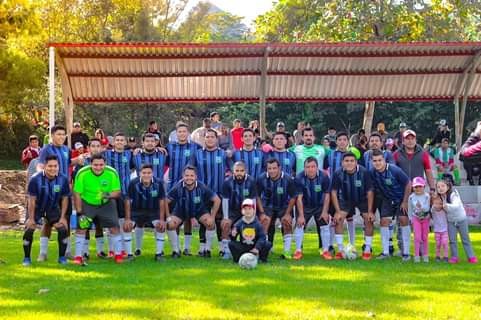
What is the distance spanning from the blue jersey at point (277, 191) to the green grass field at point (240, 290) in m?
0.99

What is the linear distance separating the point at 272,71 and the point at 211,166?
5.64m

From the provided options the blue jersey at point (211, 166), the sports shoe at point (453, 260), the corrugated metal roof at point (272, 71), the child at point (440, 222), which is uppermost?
the corrugated metal roof at point (272, 71)

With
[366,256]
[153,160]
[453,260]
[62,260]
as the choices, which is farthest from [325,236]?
[62,260]

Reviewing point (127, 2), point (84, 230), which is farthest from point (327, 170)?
point (127, 2)

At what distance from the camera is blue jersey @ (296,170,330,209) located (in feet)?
40.2

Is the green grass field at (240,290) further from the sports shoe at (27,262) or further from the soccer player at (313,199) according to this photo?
the soccer player at (313,199)

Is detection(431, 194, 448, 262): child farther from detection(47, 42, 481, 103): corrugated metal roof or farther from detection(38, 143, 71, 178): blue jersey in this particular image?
detection(47, 42, 481, 103): corrugated metal roof

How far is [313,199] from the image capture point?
40.4 feet

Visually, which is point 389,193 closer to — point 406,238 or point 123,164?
point 406,238

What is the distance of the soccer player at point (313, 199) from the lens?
12.1 m

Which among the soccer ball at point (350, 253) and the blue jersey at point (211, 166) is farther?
the blue jersey at point (211, 166)

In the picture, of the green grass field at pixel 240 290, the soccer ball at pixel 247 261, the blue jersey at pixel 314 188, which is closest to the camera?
the green grass field at pixel 240 290

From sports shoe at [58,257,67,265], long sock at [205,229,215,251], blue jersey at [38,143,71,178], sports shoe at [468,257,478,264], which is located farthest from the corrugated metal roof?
sports shoe at [468,257,478,264]

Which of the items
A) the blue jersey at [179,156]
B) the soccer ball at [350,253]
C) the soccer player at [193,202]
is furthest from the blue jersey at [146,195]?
the soccer ball at [350,253]
